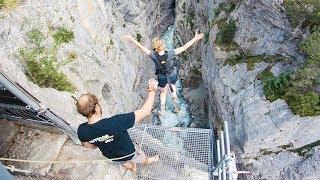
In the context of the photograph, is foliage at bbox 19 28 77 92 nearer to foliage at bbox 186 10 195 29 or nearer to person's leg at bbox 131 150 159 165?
person's leg at bbox 131 150 159 165

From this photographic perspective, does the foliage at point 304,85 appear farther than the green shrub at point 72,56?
No

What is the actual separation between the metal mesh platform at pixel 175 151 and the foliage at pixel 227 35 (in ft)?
18.7

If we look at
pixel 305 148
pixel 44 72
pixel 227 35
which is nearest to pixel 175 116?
pixel 227 35

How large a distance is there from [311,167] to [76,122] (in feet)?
22.9

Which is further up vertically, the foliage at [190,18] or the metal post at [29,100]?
the metal post at [29,100]

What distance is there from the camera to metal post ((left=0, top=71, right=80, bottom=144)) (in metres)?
7.80

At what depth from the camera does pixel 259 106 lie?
12203mm

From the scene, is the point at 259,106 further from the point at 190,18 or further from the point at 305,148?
the point at 190,18

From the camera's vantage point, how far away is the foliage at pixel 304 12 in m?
12.1

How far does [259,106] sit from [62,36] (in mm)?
7249

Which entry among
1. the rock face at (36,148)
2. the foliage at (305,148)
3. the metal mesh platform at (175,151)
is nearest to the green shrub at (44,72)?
the rock face at (36,148)

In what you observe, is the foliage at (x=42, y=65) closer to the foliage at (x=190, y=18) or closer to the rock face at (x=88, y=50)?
the rock face at (x=88, y=50)

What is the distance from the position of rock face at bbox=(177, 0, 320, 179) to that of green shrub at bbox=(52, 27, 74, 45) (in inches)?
232

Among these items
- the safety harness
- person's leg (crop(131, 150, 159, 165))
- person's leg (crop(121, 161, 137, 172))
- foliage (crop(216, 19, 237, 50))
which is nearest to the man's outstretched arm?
person's leg (crop(131, 150, 159, 165))
